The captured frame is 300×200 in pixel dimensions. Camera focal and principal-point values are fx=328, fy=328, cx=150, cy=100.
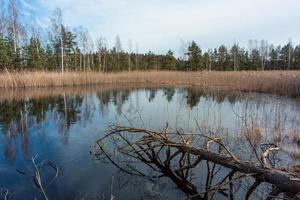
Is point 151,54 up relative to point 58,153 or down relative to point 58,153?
up

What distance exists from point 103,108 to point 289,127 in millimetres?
6517

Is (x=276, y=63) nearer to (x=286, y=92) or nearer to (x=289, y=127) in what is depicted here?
(x=286, y=92)

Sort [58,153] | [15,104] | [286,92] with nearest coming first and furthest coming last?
[58,153] < [15,104] < [286,92]

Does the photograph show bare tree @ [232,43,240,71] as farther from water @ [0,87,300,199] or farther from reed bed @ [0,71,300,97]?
water @ [0,87,300,199]

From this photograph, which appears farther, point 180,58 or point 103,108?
point 180,58

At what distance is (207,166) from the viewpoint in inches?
174

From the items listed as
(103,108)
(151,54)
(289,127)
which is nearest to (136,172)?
(289,127)

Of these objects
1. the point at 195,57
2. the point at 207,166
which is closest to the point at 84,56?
the point at 195,57

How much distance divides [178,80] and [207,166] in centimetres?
2361

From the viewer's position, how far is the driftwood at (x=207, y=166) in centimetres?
311

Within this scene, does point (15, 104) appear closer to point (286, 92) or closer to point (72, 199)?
point (72, 199)

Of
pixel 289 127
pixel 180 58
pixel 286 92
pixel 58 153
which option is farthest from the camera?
pixel 180 58

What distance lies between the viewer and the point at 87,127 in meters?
8.43

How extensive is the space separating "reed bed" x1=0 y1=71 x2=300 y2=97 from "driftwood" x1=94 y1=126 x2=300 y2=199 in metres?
10.5
